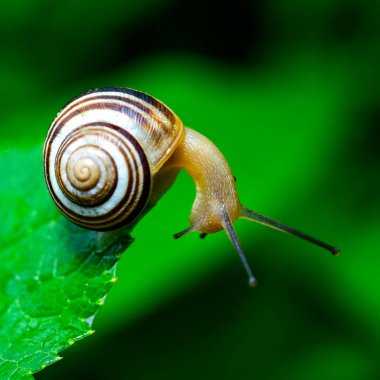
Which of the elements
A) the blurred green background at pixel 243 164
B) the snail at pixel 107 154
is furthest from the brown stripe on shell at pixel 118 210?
the blurred green background at pixel 243 164

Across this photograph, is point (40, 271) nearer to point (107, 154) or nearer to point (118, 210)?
point (118, 210)

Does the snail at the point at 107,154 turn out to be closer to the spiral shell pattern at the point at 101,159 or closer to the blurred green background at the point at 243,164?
the spiral shell pattern at the point at 101,159

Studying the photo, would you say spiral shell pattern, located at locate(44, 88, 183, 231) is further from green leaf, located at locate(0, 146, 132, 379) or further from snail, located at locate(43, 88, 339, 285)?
green leaf, located at locate(0, 146, 132, 379)

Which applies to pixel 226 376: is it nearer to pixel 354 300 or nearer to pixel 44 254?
pixel 354 300

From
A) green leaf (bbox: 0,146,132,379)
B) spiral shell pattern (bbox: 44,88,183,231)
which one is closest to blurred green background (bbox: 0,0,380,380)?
green leaf (bbox: 0,146,132,379)

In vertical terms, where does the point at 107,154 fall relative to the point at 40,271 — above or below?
above

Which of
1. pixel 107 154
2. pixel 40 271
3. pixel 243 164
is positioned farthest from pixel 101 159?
pixel 243 164
